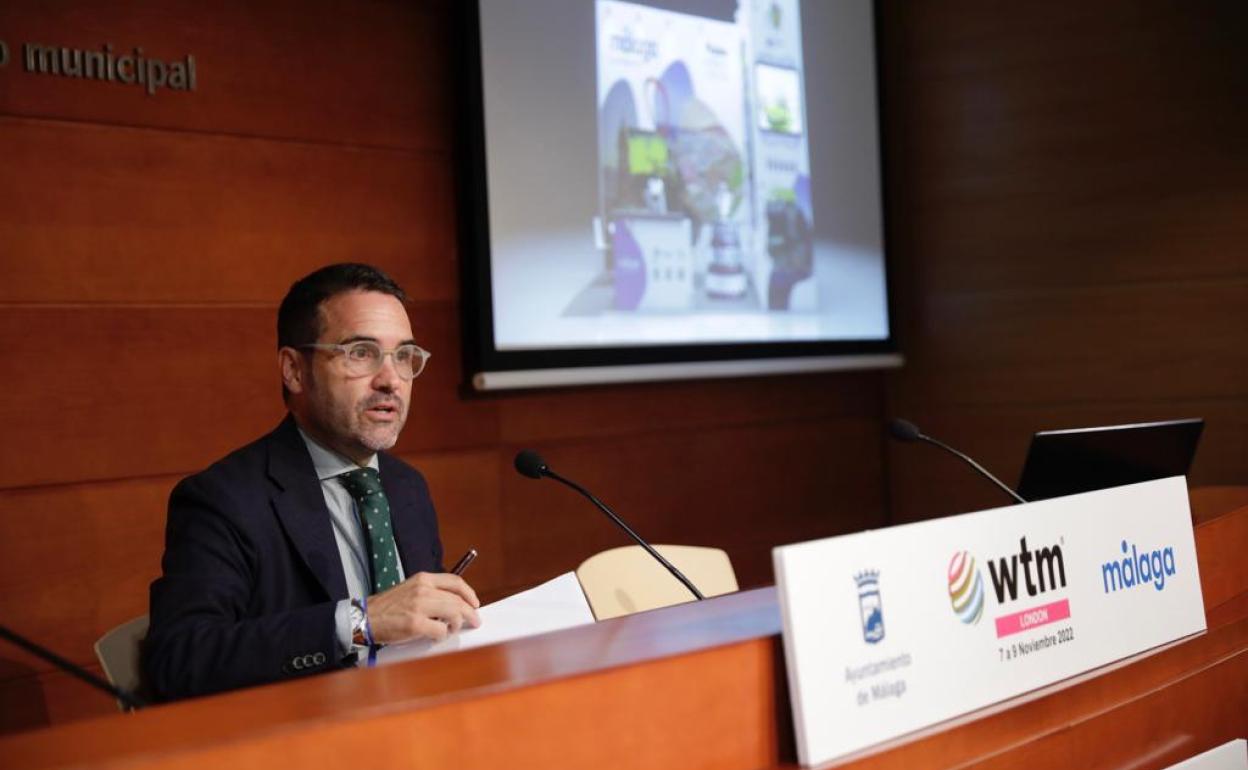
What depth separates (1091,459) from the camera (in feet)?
8.54

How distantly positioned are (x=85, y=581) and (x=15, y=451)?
1.29 feet

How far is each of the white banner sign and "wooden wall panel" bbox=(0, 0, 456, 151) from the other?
2.75 metres

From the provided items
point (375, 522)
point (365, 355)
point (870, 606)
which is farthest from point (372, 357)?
point (870, 606)

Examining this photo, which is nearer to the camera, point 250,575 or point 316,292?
point 250,575

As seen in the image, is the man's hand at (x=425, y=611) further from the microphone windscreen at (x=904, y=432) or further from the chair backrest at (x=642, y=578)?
the microphone windscreen at (x=904, y=432)

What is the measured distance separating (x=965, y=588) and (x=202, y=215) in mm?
2737

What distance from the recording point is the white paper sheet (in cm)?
171

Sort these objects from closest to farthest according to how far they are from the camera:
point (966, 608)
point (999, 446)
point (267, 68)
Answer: point (966, 608) < point (267, 68) < point (999, 446)

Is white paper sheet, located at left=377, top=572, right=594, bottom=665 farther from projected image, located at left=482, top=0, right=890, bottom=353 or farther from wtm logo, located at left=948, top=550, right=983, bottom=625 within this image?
projected image, located at left=482, top=0, right=890, bottom=353

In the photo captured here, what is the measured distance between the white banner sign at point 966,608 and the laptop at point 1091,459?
73 centimetres

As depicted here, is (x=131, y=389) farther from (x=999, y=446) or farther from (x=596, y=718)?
(x=999, y=446)

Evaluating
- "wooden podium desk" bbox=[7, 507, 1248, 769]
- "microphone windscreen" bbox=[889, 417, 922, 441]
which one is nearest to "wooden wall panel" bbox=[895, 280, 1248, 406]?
"microphone windscreen" bbox=[889, 417, 922, 441]

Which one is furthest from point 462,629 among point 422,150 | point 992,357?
point 992,357

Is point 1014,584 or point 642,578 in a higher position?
point 1014,584
